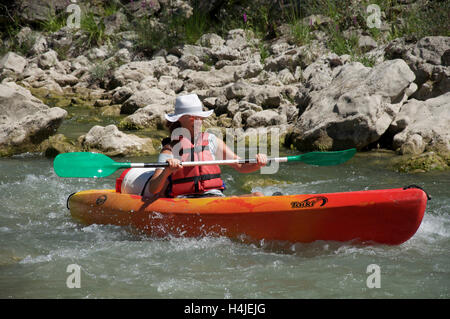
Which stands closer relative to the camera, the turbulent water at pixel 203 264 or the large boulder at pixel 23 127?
the turbulent water at pixel 203 264

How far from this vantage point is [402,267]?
9.80ft

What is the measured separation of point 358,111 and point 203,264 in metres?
3.51

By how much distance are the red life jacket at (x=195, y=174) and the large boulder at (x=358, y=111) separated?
2.68 m

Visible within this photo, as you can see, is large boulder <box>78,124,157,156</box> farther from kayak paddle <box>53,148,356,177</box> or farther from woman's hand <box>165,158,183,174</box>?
woman's hand <box>165,158,183,174</box>

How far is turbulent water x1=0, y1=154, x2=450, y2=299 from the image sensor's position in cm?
272

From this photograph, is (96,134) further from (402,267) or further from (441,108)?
(402,267)

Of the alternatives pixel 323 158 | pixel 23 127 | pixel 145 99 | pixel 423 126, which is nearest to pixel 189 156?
pixel 323 158

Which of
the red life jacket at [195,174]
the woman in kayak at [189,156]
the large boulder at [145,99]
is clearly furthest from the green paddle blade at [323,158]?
the large boulder at [145,99]

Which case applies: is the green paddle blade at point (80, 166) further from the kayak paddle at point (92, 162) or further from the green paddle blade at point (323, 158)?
the green paddle blade at point (323, 158)

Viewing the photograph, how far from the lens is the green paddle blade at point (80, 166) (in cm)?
400

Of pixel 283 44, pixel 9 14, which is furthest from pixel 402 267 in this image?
pixel 9 14

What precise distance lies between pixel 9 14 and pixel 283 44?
817 centimetres

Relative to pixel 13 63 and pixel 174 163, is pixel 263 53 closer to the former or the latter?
pixel 13 63
